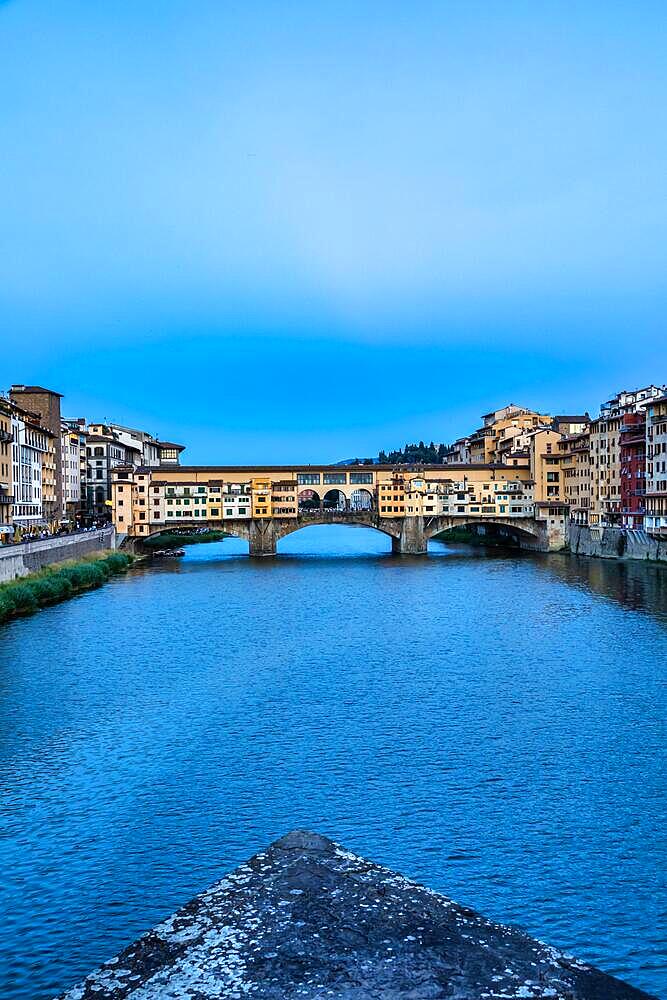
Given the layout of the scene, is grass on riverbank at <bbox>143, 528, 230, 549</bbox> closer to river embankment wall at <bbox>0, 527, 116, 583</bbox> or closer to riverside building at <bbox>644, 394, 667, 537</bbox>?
river embankment wall at <bbox>0, 527, 116, 583</bbox>

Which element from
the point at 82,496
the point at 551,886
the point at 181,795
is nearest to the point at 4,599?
the point at 181,795

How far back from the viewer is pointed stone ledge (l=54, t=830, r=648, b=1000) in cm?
616

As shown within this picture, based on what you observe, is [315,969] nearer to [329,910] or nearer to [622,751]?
[329,910]

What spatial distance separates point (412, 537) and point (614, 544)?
16.3m

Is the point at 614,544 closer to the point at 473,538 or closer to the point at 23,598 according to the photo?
the point at 473,538

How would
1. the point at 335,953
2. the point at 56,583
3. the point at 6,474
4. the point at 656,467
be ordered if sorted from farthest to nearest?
the point at 656,467
the point at 6,474
the point at 56,583
the point at 335,953

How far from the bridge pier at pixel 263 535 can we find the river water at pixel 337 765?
32.0m

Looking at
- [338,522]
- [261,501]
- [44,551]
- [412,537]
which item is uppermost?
[261,501]

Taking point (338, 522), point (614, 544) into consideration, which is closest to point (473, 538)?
point (338, 522)

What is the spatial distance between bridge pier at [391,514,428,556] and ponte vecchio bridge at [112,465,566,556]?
8 cm

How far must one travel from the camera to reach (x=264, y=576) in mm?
52906

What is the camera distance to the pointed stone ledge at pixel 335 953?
6.16 m

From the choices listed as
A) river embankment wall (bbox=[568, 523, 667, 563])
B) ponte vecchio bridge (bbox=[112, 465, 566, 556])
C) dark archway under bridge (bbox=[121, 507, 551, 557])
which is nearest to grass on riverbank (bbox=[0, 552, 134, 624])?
ponte vecchio bridge (bbox=[112, 465, 566, 556])

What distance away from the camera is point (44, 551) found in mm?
42688
